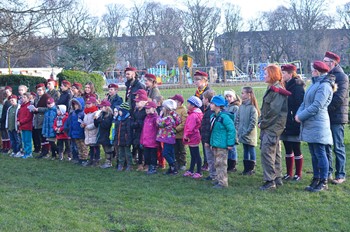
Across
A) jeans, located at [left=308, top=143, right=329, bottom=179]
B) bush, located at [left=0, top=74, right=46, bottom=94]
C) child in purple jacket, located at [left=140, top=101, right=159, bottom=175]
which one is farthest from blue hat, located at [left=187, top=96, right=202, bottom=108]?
bush, located at [left=0, top=74, right=46, bottom=94]

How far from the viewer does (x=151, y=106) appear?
345 inches

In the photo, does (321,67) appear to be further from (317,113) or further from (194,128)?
(194,128)

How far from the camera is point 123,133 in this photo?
9.09 metres

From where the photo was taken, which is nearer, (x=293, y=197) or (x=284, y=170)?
(x=293, y=197)

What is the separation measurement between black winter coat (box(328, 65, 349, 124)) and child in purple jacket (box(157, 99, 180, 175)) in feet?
9.03

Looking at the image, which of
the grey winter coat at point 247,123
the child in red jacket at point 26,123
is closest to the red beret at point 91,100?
the child in red jacket at point 26,123

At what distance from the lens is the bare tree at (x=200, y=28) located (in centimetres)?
7281

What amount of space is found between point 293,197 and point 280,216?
889 millimetres

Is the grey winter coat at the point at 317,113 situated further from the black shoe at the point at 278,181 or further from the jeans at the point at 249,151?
the jeans at the point at 249,151

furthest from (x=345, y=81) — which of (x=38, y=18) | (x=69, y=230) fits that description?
(x=38, y=18)

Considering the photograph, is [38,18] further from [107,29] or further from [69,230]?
[107,29]

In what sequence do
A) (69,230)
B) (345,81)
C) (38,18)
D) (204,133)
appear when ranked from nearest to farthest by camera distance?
(69,230) < (345,81) < (204,133) < (38,18)

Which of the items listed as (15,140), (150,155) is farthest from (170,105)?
(15,140)

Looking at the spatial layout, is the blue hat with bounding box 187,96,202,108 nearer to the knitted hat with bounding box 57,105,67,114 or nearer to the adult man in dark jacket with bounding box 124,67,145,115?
the adult man in dark jacket with bounding box 124,67,145,115
